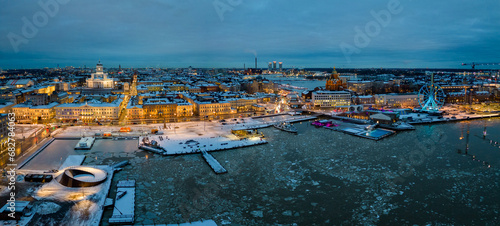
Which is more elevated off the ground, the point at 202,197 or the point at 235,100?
the point at 235,100

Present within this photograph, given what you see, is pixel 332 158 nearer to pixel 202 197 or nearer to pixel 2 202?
pixel 202 197

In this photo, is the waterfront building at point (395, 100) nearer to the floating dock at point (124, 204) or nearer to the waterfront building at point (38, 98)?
the floating dock at point (124, 204)

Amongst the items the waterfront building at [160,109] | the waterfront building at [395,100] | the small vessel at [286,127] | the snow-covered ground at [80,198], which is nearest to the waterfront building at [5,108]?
the waterfront building at [160,109]

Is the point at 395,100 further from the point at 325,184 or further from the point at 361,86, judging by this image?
the point at 325,184

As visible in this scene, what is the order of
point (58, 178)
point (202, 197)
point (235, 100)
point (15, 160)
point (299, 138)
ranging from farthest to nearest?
point (235, 100)
point (299, 138)
point (15, 160)
point (58, 178)
point (202, 197)

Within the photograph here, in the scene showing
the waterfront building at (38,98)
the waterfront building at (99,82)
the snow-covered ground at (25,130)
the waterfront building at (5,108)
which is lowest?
the snow-covered ground at (25,130)

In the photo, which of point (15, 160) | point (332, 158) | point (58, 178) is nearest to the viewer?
point (58, 178)

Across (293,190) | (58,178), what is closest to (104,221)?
(58,178)

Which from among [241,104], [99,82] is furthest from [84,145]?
[99,82]
